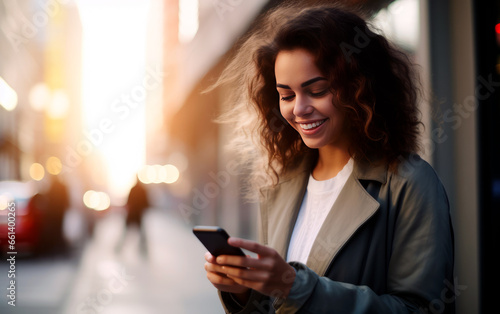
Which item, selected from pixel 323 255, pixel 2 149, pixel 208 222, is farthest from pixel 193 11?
pixel 323 255

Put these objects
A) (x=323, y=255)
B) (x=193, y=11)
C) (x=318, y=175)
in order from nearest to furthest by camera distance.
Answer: (x=323, y=255) → (x=318, y=175) → (x=193, y=11)

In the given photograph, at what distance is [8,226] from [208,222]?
10.4 metres

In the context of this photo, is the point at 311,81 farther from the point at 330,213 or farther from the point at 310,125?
the point at 330,213

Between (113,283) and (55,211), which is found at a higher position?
(55,211)

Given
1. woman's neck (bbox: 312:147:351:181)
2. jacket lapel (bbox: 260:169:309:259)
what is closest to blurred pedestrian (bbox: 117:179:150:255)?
jacket lapel (bbox: 260:169:309:259)

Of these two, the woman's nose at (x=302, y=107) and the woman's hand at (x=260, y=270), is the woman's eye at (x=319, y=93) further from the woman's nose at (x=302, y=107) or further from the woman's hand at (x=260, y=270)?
the woman's hand at (x=260, y=270)

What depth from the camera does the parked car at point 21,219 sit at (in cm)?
734

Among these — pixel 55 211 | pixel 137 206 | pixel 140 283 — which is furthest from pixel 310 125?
pixel 55 211

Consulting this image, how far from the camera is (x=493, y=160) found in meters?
3.16

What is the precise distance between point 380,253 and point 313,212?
0.38m

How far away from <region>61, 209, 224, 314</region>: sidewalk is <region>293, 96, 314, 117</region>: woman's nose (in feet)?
14.2

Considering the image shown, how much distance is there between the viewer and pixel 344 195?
163cm

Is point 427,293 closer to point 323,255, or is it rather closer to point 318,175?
point 323,255

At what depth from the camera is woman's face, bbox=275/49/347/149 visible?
1.59m
